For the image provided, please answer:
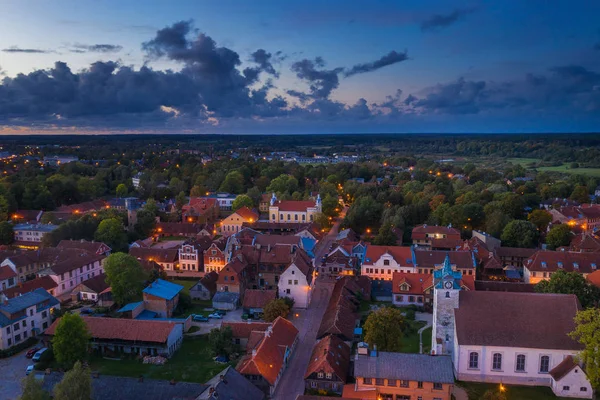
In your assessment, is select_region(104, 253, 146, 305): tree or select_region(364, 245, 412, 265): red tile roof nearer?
select_region(104, 253, 146, 305): tree

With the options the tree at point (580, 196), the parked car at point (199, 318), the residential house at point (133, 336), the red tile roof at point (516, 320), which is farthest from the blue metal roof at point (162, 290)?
the tree at point (580, 196)

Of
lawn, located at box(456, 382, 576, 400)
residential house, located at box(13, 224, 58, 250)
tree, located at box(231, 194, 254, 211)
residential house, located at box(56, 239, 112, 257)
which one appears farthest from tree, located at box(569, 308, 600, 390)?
tree, located at box(231, 194, 254, 211)

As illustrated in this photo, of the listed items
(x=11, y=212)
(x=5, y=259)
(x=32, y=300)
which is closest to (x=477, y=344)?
(x=32, y=300)

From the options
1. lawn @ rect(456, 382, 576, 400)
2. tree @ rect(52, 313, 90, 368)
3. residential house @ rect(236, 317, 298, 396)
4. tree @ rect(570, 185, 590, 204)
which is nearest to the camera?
lawn @ rect(456, 382, 576, 400)

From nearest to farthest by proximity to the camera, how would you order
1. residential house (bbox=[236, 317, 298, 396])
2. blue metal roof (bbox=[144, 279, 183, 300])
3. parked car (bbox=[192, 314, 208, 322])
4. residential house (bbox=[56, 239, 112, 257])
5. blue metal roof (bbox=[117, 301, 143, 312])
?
residential house (bbox=[236, 317, 298, 396]), blue metal roof (bbox=[117, 301, 143, 312]), parked car (bbox=[192, 314, 208, 322]), blue metal roof (bbox=[144, 279, 183, 300]), residential house (bbox=[56, 239, 112, 257])

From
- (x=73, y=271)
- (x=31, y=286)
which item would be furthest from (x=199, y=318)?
(x=73, y=271)

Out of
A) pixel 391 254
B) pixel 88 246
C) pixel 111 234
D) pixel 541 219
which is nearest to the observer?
pixel 391 254

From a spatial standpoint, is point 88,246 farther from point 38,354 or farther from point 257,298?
point 257,298

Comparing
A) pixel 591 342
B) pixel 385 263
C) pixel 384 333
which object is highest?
pixel 591 342

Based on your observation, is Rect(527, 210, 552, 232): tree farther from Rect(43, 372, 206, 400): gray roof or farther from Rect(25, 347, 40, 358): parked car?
Rect(25, 347, 40, 358): parked car
